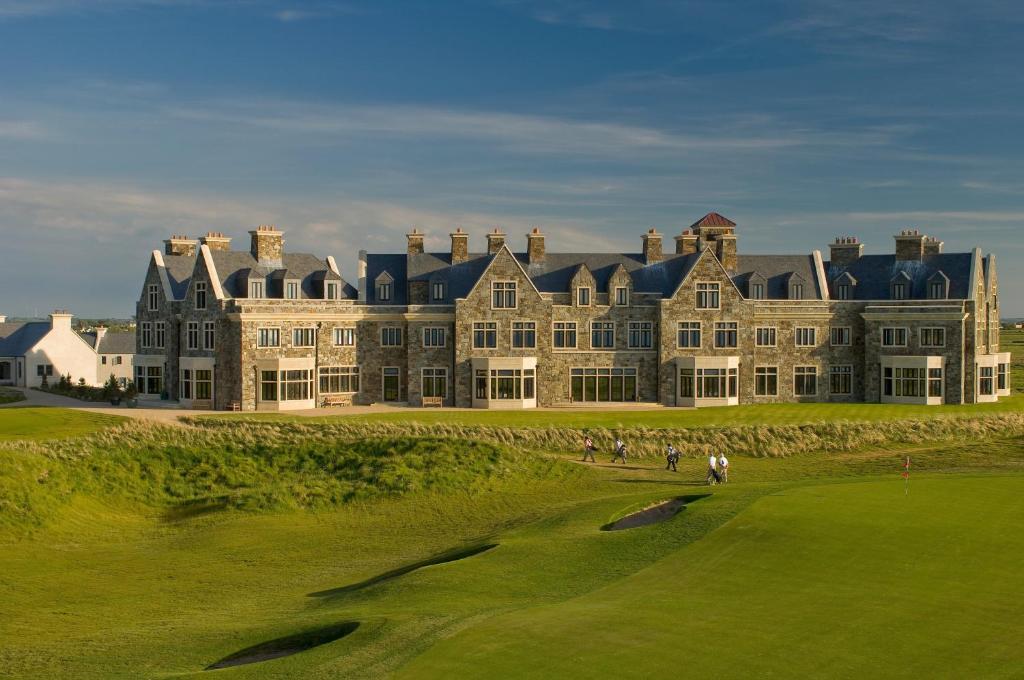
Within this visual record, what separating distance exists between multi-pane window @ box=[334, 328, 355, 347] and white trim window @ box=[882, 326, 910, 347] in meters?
30.3

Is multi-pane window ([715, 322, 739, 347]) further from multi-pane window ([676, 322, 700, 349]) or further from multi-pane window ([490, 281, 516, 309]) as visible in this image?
multi-pane window ([490, 281, 516, 309])

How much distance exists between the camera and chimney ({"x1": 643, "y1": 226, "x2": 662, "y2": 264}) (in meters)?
61.4

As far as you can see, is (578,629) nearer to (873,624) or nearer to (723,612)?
(723,612)

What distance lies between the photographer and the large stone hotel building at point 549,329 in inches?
2191

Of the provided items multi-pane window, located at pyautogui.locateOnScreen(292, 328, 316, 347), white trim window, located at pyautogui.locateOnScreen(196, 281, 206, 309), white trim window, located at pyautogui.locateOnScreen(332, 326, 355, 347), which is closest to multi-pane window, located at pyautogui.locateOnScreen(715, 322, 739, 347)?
white trim window, located at pyautogui.locateOnScreen(332, 326, 355, 347)

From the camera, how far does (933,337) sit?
58812 millimetres

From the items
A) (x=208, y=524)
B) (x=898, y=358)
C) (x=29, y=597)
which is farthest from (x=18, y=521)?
(x=898, y=358)

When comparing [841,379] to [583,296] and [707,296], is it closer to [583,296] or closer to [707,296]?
[707,296]

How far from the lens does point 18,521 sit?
107 feet

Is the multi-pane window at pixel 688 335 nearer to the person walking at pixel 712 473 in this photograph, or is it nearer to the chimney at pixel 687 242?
the chimney at pixel 687 242

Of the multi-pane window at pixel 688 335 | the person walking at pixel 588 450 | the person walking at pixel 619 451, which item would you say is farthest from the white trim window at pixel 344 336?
the person walking at pixel 619 451

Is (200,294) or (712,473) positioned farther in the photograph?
(200,294)

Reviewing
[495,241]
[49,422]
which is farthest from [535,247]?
[49,422]

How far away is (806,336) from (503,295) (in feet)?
59.7
